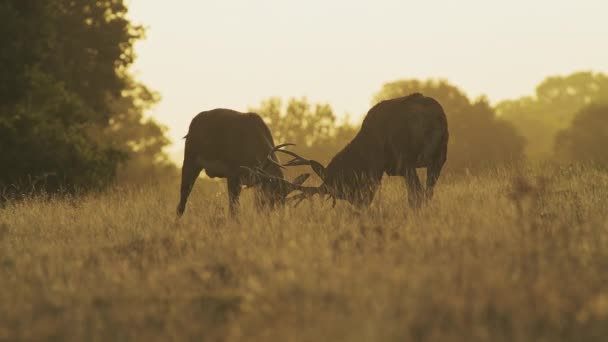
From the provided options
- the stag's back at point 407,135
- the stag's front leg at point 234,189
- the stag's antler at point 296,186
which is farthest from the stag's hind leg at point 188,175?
the stag's back at point 407,135

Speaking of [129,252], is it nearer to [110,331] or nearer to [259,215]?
[259,215]

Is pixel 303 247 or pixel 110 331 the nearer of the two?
pixel 110 331

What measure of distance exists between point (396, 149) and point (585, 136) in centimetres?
5023

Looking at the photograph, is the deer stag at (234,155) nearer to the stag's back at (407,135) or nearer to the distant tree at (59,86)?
the stag's back at (407,135)

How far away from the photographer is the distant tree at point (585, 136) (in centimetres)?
5747

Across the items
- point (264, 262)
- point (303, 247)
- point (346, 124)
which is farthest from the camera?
point (346, 124)

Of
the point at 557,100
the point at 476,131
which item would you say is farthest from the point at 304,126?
the point at 557,100

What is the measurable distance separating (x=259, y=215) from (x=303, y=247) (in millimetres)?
3509

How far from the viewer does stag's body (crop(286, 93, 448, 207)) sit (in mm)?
11844

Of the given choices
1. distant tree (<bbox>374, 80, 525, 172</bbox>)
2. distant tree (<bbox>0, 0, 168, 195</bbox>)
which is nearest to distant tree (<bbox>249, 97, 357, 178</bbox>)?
distant tree (<bbox>374, 80, 525, 172</bbox>)

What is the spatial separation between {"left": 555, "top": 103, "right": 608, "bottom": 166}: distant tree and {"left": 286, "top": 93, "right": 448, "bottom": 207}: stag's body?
1880 inches

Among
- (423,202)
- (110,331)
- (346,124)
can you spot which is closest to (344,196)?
(423,202)

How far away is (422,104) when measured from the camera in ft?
39.5

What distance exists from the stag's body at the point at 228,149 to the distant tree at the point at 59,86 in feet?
9.87
